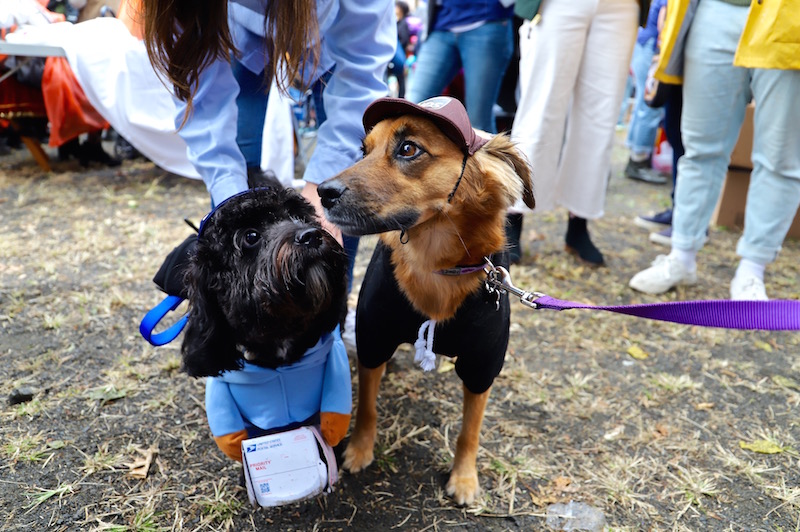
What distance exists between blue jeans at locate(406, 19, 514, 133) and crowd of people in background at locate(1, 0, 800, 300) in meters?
0.01

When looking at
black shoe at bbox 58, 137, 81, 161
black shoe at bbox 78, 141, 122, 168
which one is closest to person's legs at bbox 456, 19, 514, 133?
black shoe at bbox 78, 141, 122, 168

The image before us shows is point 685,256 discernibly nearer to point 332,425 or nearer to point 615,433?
point 615,433

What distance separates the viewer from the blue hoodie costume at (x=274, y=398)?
1.77 metres

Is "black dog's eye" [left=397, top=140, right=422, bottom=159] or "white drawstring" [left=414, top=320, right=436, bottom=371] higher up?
"black dog's eye" [left=397, top=140, right=422, bottom=159]

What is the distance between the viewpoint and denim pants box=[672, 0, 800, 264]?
307 cm

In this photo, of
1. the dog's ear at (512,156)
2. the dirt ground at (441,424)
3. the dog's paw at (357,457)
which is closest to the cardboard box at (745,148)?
the dirt ground at (441,424)

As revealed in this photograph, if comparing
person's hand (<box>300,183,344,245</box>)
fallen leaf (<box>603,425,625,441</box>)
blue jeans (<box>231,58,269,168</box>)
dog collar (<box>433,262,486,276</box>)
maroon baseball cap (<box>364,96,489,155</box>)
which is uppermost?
maroon baseball cap (<box>364,96,489,155</box>)

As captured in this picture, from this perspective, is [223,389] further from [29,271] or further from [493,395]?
[29,271]

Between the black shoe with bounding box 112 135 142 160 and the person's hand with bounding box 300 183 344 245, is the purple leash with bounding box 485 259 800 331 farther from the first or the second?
the black shoe with bounding box 112 135 142 160

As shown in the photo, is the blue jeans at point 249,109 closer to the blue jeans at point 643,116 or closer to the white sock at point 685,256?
the white sock at point 685,256

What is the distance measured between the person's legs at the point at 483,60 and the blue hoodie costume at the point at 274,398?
8.62 ft

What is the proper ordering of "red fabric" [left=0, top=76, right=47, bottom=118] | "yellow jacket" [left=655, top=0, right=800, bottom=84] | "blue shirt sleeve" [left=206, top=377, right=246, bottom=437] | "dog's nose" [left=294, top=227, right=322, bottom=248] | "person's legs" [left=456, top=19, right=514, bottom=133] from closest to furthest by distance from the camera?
"dog's nose" [left=294, top=227, right=322, bottom=248], "blue shirt sleeve" [left=206, top=377, right=246, bottom=437], "yellow jacket" [left=655, top=0, right=800, bottom=84], "person's legs" [left=456, top=19, right=514, bottom=133], "red fabric" [left=0, top=76, right=47, bottom=118]

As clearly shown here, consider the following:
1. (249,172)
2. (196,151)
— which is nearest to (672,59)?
(249,172)

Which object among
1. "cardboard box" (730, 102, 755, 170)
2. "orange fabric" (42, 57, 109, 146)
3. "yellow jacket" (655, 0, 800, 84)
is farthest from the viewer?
"orange fabric" (42, 57, 109, 146)
